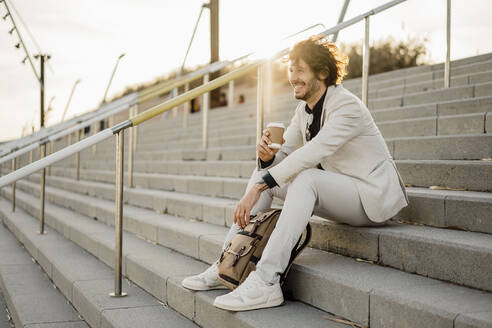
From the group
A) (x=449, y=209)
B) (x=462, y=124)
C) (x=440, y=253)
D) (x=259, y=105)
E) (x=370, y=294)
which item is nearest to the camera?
(x=370, y=294)

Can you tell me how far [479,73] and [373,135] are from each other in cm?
253

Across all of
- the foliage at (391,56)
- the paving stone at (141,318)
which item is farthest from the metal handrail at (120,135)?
the foliage at (391,56)

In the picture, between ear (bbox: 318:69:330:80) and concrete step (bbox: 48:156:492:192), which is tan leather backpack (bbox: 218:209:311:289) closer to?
ear (bbox: 318:69:330:80)

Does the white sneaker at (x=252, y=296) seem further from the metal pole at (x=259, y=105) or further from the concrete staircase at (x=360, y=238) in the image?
the metal pole at (x=259, y=105)

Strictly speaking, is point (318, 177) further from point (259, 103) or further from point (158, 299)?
point (259, 103)

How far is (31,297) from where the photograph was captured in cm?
335

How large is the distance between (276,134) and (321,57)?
0.44 metres

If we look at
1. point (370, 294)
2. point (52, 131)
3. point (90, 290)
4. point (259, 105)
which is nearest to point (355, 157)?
point (370, 294)

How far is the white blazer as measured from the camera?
2.31m

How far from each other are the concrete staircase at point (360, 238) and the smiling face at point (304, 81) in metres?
0.68

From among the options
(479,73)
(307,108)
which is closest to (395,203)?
(307,108)

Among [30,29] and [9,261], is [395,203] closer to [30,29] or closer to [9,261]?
[9,261]

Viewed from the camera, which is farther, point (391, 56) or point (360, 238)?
point (391, 56)

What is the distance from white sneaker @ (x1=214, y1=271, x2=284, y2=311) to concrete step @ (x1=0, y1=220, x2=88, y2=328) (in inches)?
46.8
